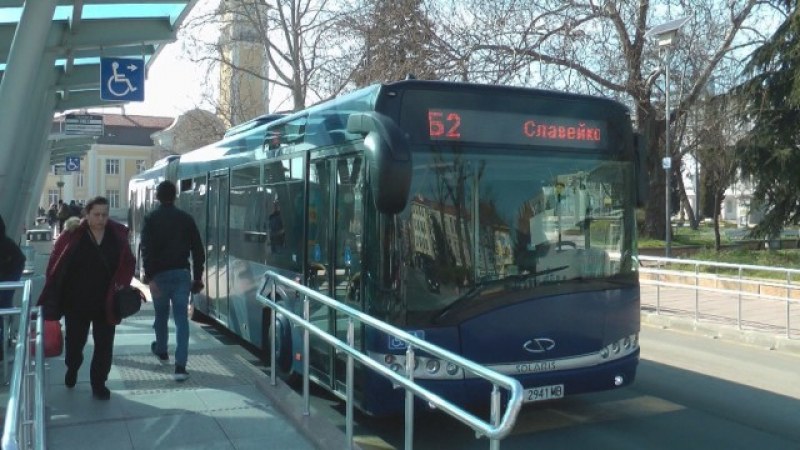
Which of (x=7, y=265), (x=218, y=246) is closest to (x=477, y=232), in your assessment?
(x=7, y=265)

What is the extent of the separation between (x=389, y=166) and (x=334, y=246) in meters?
1.42

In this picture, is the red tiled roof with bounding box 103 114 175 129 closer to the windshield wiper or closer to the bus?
the bus

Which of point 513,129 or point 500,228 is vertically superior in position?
point 513,129

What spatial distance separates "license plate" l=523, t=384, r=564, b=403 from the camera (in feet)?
19.0

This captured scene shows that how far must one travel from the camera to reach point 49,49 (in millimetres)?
11266

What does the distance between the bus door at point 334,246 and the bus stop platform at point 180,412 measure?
436 mm

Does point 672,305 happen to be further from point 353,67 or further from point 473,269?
point 353,67

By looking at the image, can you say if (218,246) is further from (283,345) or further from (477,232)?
(477,232)

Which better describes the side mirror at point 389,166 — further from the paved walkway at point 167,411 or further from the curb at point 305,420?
the paved walkway at point 167,411

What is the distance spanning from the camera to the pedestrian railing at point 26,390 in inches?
115

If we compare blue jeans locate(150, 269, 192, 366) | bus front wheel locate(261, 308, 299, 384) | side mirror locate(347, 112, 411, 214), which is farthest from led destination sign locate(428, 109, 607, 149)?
blue jeans locate(150, 269, 192, 366)

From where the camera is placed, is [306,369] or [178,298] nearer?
[306,369]

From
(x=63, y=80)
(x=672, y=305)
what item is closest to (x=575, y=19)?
(x=672, y=305)

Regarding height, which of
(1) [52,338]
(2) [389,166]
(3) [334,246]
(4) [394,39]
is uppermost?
(4) [394,39]
